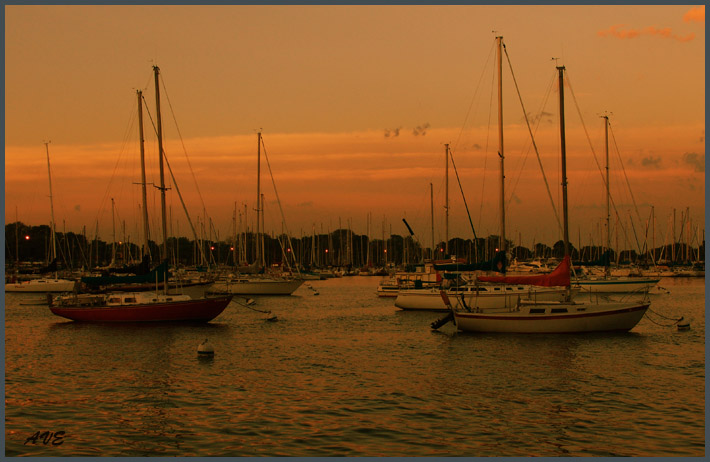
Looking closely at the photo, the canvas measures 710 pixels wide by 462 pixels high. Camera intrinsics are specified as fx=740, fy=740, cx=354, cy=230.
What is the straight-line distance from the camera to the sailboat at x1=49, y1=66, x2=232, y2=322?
4397 cm

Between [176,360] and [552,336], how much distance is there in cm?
1900

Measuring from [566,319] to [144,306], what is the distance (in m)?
24.1

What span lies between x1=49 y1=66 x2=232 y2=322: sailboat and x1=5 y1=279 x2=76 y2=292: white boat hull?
4822cm

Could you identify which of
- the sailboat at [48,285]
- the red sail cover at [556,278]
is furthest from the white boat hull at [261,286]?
the red sail cover at [556,278]

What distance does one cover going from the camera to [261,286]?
Answer: 81.1m

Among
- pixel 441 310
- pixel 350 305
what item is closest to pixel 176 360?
pixel 441 310

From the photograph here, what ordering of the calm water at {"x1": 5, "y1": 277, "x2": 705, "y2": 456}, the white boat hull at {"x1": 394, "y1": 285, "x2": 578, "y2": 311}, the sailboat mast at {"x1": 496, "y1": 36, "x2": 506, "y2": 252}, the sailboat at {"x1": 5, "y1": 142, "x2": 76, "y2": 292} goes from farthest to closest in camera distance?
the sailboat at {"x1": 5, "y1": 142, "x2": 76, "y2": 292} < the sailboat mast at {"x1": 496, "y1": 36, "x2": 506, "y2": 252} < the white boat hull at {"x1": 394, "y1": 285, "x2": 578, "y2": 311} < the calm water at {"x1": 5, "y1": 277, "x2": 705, "y2": 456}

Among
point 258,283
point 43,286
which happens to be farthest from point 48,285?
point 258,283

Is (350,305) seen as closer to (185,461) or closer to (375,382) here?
(375,382)

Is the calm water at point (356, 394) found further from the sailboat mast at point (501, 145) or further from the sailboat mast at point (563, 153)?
the sailboat mast at point (501, 145)

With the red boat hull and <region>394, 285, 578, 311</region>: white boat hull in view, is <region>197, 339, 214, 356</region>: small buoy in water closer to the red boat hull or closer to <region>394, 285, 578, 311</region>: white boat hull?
the red boat hull
